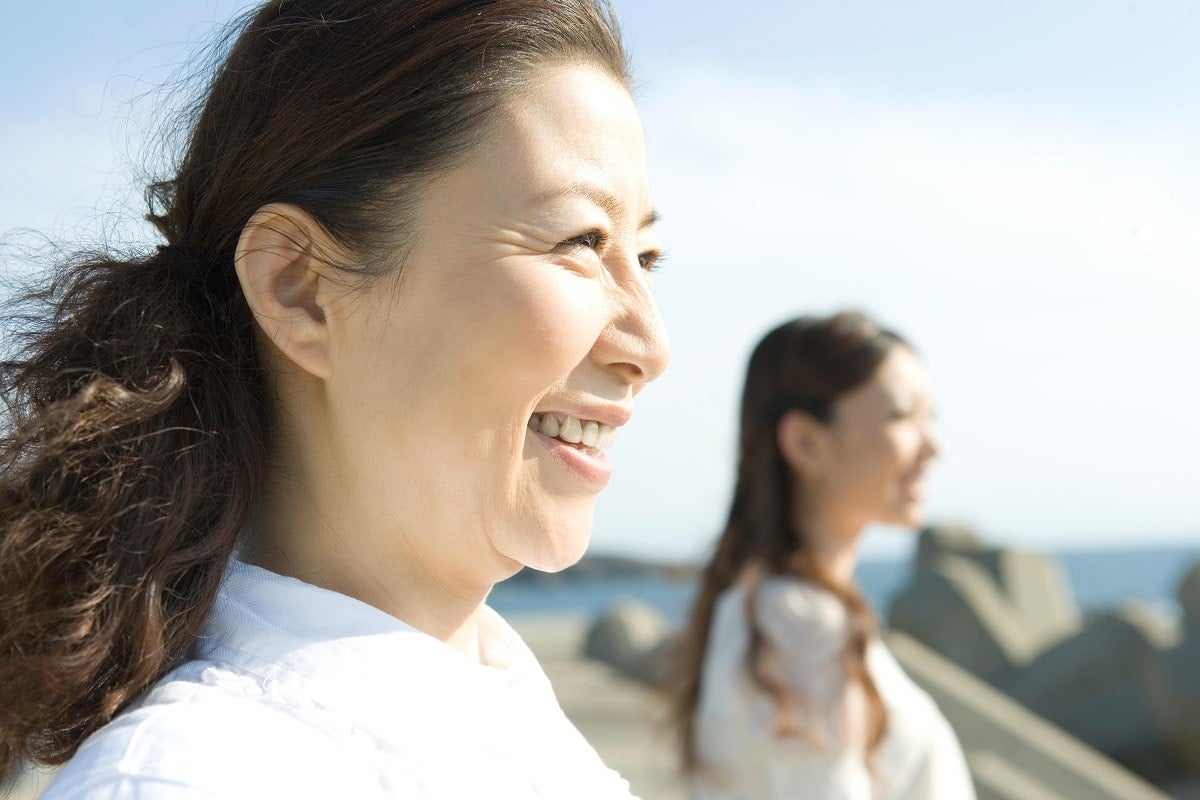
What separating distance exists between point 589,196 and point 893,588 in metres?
11.6

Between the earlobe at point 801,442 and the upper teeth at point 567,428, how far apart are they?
2.49m

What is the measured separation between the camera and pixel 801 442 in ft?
13.1

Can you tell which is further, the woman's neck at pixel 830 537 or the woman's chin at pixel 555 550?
the woman's neck at pixel 830 537

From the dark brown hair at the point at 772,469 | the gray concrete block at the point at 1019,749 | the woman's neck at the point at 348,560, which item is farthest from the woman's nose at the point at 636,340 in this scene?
the gray concrete block at the point at 1019,749

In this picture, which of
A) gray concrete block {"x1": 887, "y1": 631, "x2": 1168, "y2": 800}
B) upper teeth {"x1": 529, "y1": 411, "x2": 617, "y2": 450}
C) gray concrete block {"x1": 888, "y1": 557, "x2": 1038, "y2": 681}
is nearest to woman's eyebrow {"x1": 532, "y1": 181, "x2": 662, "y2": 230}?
upper teeth {"x1": 529, "y1": 411, "x2": 617, "y2": 450}

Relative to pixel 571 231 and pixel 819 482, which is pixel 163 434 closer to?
pixel 571 231

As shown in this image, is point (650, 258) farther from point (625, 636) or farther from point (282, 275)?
point (625, 636)

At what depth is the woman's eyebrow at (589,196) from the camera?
151 centimetres

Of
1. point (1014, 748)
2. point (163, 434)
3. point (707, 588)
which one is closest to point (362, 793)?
point (163, 434)

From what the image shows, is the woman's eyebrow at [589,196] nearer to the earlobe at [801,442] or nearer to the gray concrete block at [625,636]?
the earlobe at [801,442]

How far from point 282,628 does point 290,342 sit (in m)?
0.35

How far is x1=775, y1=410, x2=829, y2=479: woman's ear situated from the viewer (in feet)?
13.0

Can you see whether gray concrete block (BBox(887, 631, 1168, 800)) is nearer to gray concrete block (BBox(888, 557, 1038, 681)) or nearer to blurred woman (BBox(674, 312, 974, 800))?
gray concrete block (BBox(888, 557, 1038, 681))

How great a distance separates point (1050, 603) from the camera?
36.0 ft
